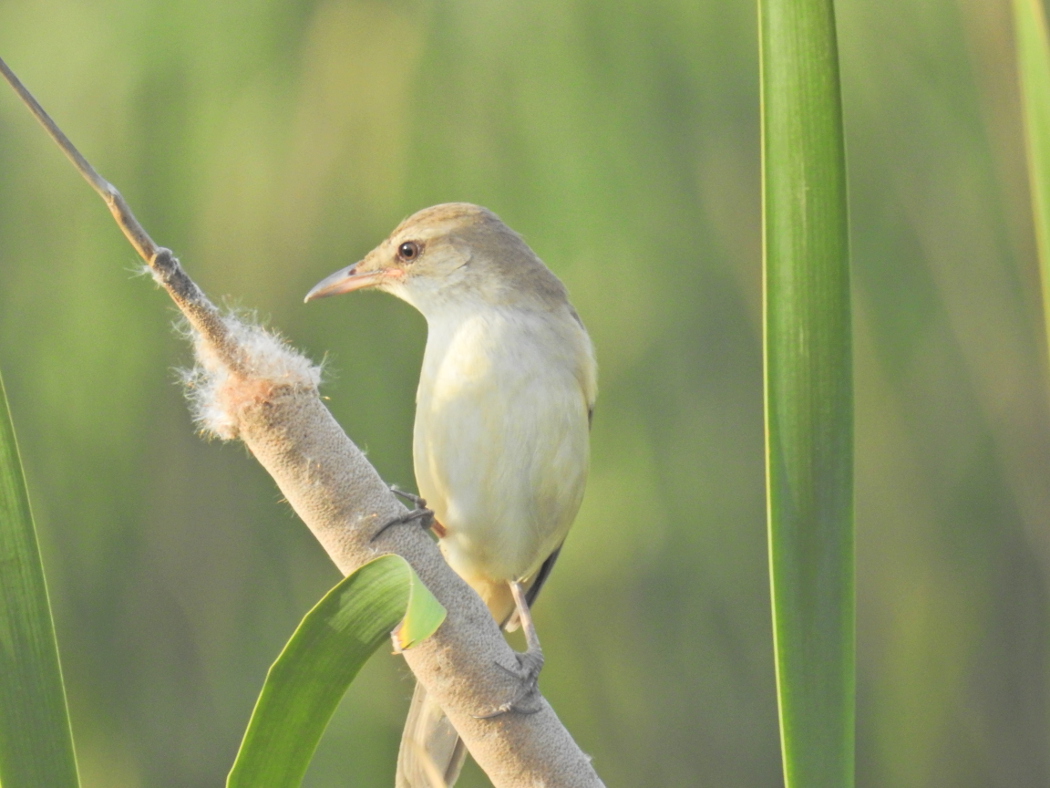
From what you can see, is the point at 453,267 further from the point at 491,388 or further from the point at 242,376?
the point at 242,376

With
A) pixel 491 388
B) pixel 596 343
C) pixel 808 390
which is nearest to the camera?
pixel 808 390

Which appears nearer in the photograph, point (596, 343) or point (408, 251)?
point (408, 251)

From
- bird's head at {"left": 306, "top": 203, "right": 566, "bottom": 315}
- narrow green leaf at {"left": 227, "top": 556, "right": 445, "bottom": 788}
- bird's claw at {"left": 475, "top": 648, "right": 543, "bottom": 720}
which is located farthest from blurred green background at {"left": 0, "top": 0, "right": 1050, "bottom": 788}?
narrow green leaf at {"left": 227, "top": 556, "right": 445, "bottom": 788}

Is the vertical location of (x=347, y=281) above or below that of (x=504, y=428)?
above

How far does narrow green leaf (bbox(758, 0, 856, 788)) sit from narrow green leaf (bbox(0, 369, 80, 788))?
0.98 feet

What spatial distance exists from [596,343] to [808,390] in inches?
39.2

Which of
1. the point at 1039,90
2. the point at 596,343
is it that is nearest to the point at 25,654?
the point at 1039,90

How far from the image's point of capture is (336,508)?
0.50 meters

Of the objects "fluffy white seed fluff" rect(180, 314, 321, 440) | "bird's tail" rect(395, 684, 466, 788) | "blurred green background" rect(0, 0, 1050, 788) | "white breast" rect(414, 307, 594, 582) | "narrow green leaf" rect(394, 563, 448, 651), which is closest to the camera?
"narrow green leaf" rect(394, 563, 448, 651)

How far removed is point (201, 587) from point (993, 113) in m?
1.31

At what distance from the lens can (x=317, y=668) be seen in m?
0.39

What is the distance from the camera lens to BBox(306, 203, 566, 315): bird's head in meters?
1.17

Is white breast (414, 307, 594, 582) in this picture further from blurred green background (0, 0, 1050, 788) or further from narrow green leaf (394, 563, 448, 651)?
narrow green leaf (394, 563, 448, 651)

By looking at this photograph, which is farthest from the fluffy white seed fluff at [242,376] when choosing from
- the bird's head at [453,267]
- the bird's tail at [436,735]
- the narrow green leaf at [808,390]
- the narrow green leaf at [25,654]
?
the bird's head at [453,267]
